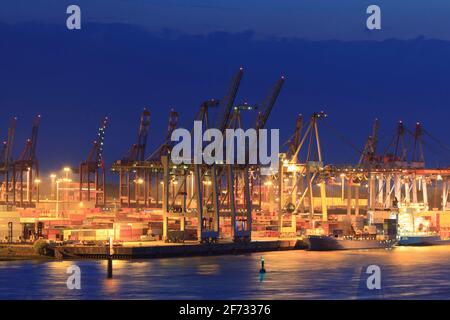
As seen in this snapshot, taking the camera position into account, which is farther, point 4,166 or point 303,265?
point 4,166

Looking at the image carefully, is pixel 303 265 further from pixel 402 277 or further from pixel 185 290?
pixel 185 290

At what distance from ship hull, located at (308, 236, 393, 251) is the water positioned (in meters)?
13.7

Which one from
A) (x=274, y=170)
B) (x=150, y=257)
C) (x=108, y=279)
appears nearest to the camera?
(x=108, y=279)

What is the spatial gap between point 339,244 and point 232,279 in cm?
3620

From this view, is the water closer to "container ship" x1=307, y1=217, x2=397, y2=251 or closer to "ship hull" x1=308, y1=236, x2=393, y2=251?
"ship hull" x1=308, y1=236, x2=393, y2=251

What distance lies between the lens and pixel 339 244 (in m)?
83.5

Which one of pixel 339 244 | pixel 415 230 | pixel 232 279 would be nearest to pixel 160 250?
pixel 232 279

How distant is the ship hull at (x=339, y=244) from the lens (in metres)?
81.4

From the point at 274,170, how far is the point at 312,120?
6.26 m

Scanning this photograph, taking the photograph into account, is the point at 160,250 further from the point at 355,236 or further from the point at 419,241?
the point at 419,241

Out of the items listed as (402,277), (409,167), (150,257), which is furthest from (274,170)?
(402,277)

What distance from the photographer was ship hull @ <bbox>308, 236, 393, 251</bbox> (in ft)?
267

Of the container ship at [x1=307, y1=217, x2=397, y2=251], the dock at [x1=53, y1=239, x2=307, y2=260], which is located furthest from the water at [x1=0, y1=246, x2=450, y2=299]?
the container ship at [x1=307, y1=217, x2=397, y2=251]
